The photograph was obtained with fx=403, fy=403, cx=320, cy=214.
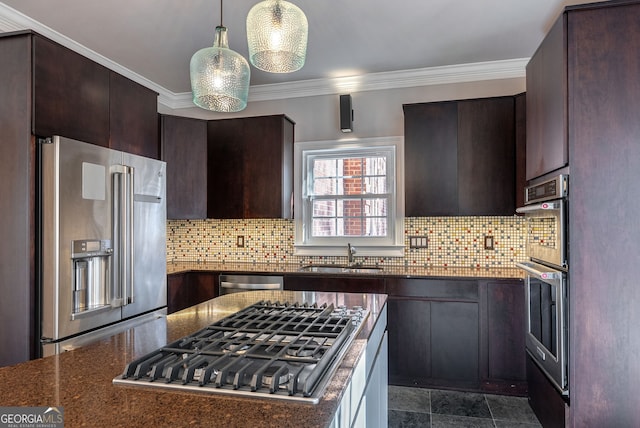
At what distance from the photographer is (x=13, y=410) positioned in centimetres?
85

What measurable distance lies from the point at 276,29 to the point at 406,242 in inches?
103

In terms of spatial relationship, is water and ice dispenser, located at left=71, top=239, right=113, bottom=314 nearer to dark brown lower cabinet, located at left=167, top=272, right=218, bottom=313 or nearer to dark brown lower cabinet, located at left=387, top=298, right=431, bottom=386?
dark brown lower cabinet, located at left=167, top=272, right=218, bottom=313

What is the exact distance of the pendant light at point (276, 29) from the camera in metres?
1.53

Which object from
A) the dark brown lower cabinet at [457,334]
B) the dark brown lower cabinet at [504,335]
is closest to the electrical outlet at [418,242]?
the dark brown lower cabinet at [457,334]

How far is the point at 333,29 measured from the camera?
295cm

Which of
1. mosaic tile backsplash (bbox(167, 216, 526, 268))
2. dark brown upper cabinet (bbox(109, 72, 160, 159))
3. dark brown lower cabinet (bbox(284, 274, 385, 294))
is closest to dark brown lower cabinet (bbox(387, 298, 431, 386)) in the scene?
dark brown lower cabinet (bbox(284, 274, 385, 294))

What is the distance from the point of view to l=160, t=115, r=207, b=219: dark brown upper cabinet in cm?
370

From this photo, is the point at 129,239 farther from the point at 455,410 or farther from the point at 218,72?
the point at 455,410

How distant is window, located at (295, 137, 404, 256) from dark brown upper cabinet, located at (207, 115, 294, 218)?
271mm

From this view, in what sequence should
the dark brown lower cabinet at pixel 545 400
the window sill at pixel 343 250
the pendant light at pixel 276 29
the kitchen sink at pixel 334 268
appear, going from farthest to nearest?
the window sill at pixel 343 250 < the kitchen sink at pixel 334 268 < the dark brown lower cabinet at pixel 545 400 < the pendant light at pixel 276 29

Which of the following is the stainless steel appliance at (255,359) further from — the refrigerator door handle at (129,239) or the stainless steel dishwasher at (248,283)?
the stainless steel dishwasher at (248,283)

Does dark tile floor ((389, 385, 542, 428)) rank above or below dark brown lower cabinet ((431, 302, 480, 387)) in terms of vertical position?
below

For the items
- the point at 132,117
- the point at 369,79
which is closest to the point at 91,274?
the point at 132,117

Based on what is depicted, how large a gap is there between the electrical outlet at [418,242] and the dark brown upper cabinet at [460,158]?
38 centimetres
